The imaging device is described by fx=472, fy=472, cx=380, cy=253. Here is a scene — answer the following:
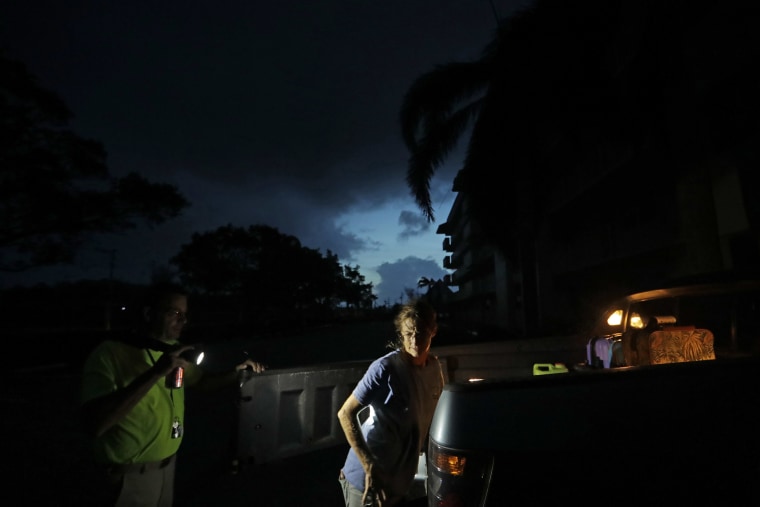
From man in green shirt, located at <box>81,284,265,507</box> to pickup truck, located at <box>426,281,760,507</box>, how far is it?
53.5 inches

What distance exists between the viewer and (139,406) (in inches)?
86.8

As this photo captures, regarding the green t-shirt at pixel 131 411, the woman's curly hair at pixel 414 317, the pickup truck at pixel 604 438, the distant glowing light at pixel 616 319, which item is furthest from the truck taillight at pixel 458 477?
the distant glowing light at pixel 616 319

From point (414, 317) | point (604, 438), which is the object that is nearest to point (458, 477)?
point (604, 438)

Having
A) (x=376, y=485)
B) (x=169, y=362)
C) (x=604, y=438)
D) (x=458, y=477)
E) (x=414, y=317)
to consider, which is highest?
(x=414, y=317)

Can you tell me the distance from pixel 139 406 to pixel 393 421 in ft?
3.91

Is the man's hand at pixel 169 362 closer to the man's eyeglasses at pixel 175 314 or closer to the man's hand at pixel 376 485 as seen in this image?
the man's eyeglasses at pixel 175 314

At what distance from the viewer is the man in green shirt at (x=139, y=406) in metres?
2.03

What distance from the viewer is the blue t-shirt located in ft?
7.29

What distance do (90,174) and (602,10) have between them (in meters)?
18.6

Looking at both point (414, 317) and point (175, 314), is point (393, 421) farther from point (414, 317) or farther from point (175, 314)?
point (175, 314)

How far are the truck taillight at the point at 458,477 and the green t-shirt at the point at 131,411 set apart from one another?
4.79 ft

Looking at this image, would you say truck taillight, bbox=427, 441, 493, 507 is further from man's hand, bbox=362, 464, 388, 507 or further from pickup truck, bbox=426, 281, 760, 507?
man's hand, bbox=362, 464, 388, 507

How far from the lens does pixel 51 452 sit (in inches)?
250

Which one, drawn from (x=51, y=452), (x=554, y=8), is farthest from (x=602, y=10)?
(x=51, y=452)
